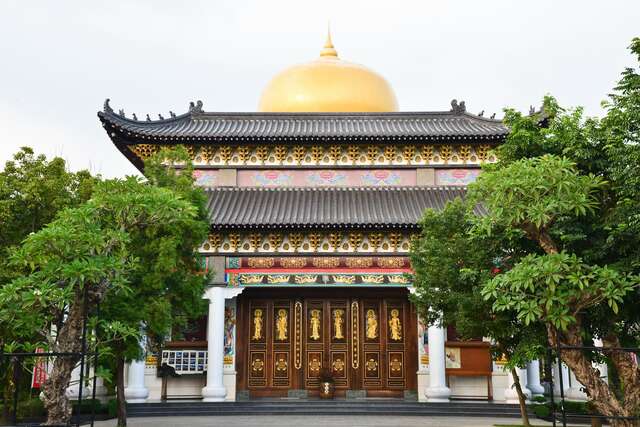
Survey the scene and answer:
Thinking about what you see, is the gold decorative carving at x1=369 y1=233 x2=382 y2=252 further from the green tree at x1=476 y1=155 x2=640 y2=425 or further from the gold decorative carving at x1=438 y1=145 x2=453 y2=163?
the green tree at x1=476 y1=155 x2=640 y2=425

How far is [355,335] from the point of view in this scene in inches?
874

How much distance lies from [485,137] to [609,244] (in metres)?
13.6

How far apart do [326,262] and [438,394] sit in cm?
563

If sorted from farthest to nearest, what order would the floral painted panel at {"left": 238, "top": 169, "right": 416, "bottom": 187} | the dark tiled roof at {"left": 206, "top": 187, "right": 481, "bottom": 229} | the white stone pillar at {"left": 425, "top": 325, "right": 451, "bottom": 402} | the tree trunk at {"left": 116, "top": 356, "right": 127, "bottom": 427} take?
1. the floral painted panel at {"left": 238, "top": 169, "right": 416, "bottom": 187}
2. the dark tiled roof at {"left": 206, "top": 187, "right": 481, "bottom": 229}
3. the white stone pillar at {"left": 425, "top": 325, "right": 451, "bottom": 402}
4. the tree trunk at {"left": 116, "top": 356, "right": 127, "bottom": 427}

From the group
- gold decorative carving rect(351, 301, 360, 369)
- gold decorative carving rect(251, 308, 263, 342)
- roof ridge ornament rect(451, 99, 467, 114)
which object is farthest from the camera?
roof ridge ornament rect(451, 99, 467, 114)

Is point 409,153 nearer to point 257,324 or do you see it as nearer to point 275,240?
point 275,240

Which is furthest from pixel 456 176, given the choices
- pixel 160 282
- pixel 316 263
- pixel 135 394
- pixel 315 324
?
pixel 135 394

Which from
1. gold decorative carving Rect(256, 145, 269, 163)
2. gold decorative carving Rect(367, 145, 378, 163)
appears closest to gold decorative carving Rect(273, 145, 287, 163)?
gold decorative carving Rect(256, 145, 269, 163)

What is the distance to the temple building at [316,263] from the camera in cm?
2108

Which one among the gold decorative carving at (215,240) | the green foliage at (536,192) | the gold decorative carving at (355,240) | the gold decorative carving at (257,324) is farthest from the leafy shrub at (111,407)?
the green foliage at (536,192)

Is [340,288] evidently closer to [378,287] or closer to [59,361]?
[378,287]

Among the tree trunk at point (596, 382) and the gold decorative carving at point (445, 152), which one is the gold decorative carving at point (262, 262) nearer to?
the gold decorative carving at point (445, 152)

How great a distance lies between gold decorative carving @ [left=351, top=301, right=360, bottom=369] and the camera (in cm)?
2203

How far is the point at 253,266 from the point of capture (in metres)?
21.3
